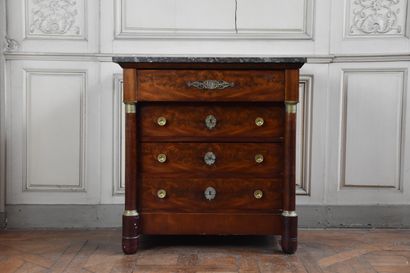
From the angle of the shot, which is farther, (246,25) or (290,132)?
(246,25)

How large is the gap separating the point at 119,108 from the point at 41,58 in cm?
43

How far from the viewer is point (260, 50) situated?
2.46 metres

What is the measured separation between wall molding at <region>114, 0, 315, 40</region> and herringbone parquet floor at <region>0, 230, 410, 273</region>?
923 mm

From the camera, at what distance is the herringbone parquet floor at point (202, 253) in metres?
1.92

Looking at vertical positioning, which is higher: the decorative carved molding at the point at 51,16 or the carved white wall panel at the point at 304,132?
the decorative carved molding at the point at 51,16

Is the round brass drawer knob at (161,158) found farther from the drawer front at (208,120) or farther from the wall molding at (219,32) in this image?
the wall molding at (219,32)

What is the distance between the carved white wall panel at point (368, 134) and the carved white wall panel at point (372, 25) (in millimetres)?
84

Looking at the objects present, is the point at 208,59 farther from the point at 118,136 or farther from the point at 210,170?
the point at 118,136

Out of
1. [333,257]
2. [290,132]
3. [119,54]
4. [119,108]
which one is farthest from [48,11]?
[333,257]

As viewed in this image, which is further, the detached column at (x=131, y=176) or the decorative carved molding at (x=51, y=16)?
the decorative carved molding at (x=51, y=16)

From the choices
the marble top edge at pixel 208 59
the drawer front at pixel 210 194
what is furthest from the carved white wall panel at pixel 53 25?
the drawer front at pixel 210 194

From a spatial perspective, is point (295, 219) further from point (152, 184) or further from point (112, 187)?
point (112, 187)

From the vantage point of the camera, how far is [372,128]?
2.49 metres

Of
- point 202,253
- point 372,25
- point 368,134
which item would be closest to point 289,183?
point 202,253
